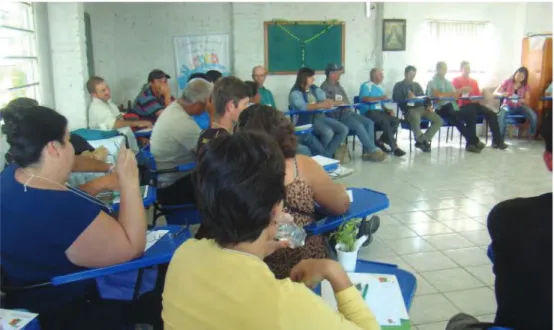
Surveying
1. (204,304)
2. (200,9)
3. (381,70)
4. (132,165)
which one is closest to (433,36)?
(381,70)

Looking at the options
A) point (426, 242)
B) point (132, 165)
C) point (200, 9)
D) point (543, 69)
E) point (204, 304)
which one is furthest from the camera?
point (543, 69)

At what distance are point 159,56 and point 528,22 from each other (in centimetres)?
615

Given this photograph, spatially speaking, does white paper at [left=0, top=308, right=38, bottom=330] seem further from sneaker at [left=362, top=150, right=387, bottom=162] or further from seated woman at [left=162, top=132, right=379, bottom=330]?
sneaker at [left=362, top=150, right=387, bottom=162]

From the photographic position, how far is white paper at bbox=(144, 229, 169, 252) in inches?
72.3

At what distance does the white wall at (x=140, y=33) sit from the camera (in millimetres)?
6809

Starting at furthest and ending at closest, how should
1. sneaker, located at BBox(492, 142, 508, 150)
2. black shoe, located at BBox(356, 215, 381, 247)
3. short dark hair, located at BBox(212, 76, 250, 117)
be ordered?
sneaker, located at BBox(492, 142, 508, 150) < black shoe, located at BBox(356, 215, 381, 247) < short dark hair, located at BBox(212, 76, 250, 117)

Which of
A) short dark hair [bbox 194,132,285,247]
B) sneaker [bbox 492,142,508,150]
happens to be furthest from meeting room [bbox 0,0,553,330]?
sneaker [bbox 492,142,508,150]

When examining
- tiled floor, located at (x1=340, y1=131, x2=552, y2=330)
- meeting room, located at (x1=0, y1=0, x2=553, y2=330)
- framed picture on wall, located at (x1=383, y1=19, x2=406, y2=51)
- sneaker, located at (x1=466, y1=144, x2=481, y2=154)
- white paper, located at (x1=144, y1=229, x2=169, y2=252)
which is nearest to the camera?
meeting room, located at (x1=0, y1=0, x2=553, y2=330)

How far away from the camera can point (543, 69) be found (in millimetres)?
A: 7609

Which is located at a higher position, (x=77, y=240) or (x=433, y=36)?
(x=433, y=36)

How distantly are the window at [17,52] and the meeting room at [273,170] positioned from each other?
0.02 meters

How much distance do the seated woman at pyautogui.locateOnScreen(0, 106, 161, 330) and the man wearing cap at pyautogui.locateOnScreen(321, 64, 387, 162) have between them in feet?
15.9

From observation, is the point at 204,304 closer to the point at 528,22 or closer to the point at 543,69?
the point at 543,69

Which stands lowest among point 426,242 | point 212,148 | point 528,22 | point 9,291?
point 426,242
